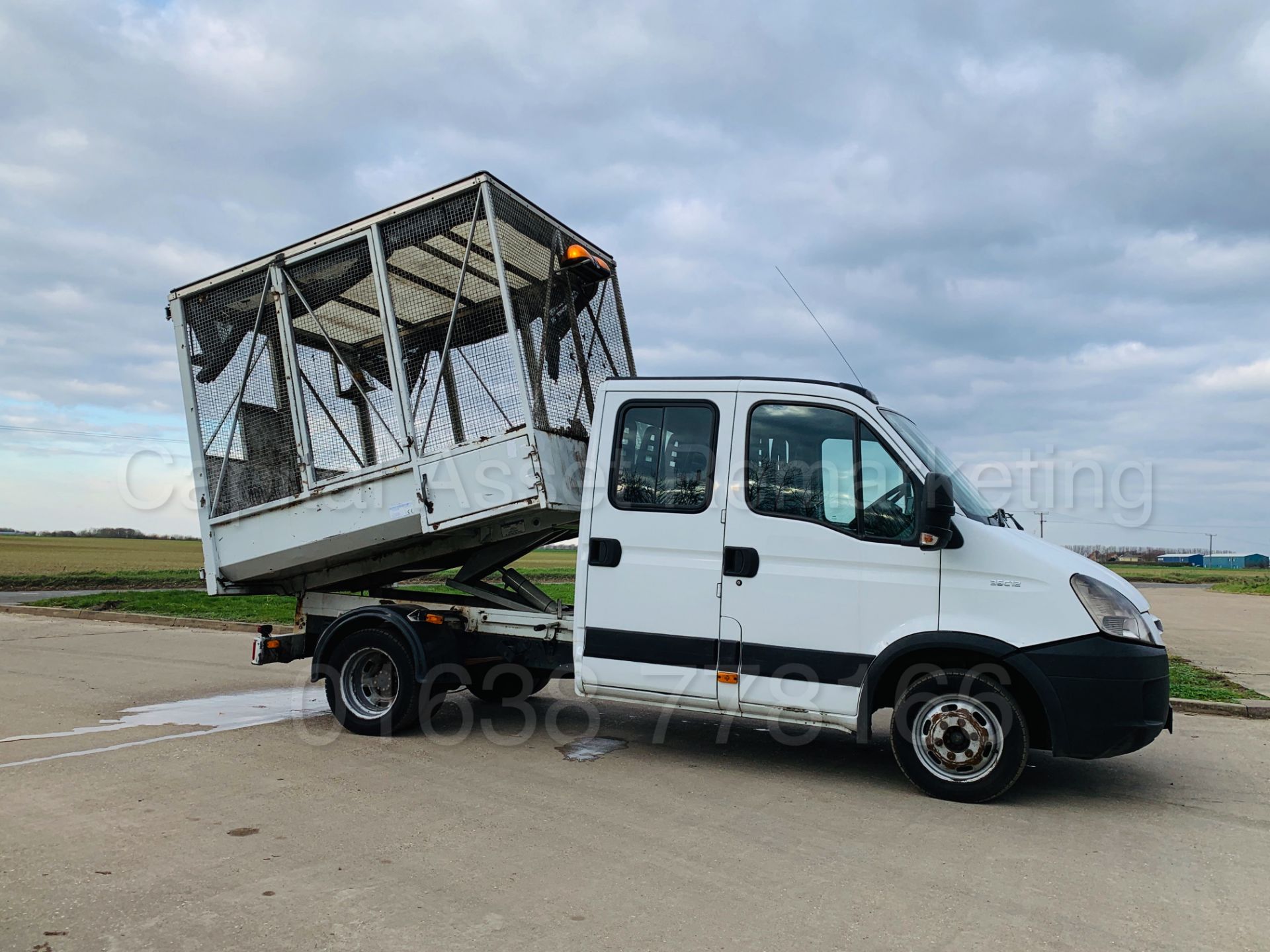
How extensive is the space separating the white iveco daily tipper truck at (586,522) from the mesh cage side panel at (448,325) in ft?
0.07

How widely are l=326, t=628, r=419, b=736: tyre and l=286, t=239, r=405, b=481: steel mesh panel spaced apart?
1334 mm

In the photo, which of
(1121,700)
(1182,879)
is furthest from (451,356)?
(1182,879)

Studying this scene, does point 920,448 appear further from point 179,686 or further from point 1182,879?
point 179,686

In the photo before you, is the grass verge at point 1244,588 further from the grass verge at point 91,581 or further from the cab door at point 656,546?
the cab door at point 656,546

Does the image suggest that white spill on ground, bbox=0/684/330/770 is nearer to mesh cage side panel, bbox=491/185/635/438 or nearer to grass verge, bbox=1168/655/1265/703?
mesh cage side panel, bbox=491/185/635/438

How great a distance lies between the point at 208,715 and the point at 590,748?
3447 mm

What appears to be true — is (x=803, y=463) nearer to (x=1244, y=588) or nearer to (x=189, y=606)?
(x=189, y=606)

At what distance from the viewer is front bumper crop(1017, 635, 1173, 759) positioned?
529cm

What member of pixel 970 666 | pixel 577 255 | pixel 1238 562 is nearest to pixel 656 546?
pixel 970 666

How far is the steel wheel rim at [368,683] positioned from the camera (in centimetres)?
725

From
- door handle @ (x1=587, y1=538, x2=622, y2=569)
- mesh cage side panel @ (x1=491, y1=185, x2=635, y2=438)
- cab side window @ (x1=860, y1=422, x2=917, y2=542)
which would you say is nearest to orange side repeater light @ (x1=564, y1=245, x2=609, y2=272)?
mesh cage side panel @ (x1=491, y1=185, x2=635, y2=438)

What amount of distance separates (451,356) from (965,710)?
168 inches

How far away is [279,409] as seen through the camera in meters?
7.45

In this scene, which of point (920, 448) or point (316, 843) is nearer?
point (316, 843)
